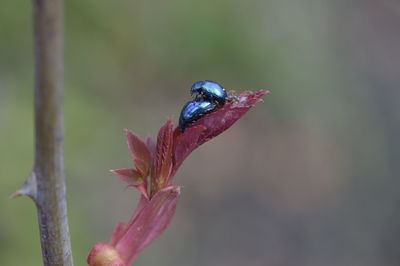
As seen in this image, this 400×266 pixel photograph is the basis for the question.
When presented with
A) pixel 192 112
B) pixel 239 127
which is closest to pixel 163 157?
pixel 192 112

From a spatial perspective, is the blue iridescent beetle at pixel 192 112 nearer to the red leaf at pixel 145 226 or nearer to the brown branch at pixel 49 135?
the red leaf at pixel 145 226

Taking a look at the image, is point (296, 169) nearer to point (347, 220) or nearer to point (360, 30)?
point (347, 220)

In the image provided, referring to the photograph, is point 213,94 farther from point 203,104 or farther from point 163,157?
point 163,157

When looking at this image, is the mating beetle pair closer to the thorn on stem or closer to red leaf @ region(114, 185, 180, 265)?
red leaf @ region(114, 185, 180, 265)

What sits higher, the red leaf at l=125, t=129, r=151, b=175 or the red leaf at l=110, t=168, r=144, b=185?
the red leaf at l=125, t=129, r=151, b=175

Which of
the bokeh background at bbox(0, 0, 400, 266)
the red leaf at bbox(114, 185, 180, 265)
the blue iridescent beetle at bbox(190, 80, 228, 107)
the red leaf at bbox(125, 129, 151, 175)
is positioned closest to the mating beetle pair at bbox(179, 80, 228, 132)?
the blue iridescent beetle at bbox(190, 80, 228, 107)

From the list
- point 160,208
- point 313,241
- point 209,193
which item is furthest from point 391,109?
point 160,208
